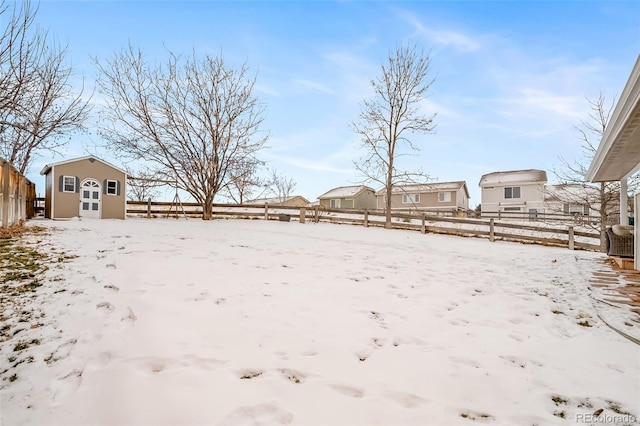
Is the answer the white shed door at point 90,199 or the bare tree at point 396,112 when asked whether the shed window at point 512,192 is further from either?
the white shed door at point 90,199

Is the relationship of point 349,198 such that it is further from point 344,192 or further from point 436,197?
point 436,197

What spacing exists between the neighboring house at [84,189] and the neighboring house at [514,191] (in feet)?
88.9

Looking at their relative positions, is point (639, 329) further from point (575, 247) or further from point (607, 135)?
point (575, 247)

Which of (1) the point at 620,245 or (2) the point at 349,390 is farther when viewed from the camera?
(1) the point at 620,245

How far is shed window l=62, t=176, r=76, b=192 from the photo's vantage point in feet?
46.4

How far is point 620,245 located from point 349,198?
27.1 m

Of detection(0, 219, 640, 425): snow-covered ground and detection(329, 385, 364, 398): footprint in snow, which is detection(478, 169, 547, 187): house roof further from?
detection(329, 385, 364, 398): footprint in snow

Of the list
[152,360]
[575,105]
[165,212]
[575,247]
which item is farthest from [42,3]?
[575,105]

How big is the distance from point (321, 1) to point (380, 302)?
9.91 metres

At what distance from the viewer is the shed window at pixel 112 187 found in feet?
50.5

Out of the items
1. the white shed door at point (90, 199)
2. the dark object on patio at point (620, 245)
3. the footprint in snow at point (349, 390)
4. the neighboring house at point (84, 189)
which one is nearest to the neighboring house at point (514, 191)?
the dark object on patio at point (620, 245)

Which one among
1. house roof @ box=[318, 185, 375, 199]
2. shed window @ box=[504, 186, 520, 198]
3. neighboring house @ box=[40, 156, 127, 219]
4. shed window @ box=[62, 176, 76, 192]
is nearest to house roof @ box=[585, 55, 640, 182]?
neighboring house @ box=[40, 156, 127, 219]

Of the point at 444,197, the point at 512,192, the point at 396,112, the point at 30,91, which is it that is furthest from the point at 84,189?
the point at 512,192

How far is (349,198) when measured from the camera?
3412 centimetres
